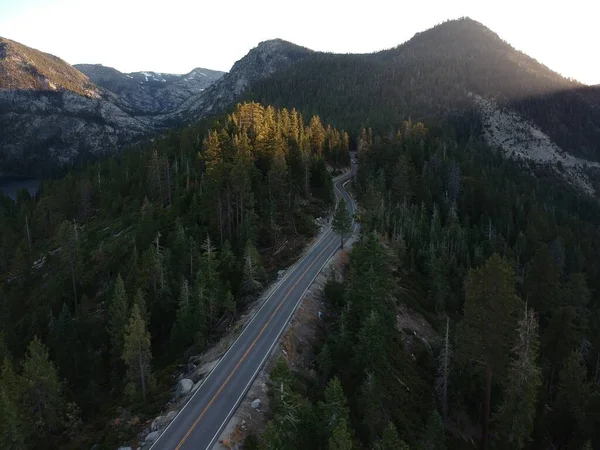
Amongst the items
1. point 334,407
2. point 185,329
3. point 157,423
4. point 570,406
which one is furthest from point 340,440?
point 570,406

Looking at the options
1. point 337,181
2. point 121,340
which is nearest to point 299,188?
point 337,181

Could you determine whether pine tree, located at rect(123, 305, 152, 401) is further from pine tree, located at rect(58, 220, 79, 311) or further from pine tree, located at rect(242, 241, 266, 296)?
pine tree, located at rect(58, 220, 79, 311)

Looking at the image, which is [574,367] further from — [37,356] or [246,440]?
[37,356]

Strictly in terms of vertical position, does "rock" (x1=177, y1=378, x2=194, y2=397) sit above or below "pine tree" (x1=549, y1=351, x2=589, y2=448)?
above

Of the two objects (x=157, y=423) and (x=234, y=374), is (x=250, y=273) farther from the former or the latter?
(x=157, y=423)

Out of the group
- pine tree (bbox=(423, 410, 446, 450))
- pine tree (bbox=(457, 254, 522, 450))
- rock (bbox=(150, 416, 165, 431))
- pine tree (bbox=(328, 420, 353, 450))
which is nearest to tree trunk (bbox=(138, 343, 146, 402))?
rock (bbox=(150, 416, 165, 431))

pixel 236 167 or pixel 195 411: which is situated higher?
pixel 236 167
